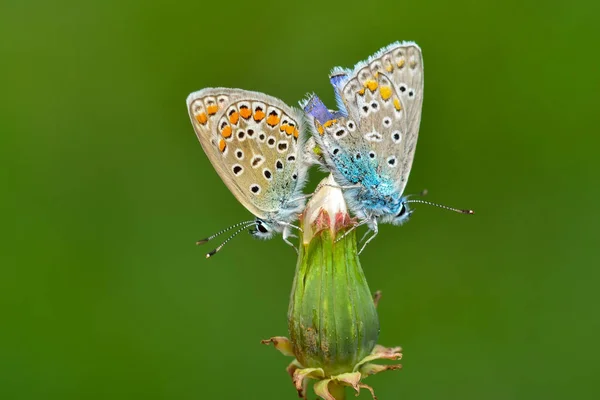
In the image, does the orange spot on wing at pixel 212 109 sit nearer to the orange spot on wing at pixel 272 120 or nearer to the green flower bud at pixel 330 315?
the orange spot on wing at pixel 272 120

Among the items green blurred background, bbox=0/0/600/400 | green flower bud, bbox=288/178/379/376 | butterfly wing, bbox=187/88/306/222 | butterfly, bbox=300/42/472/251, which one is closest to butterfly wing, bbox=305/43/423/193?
butterfly, bbox=300/42/472/251

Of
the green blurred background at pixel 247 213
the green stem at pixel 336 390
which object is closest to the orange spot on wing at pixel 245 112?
the green stem at pixel 336 390

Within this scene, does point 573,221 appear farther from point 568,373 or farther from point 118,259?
point 118,259

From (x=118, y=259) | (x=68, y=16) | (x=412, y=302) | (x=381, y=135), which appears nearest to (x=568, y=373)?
(x=412, y=302)

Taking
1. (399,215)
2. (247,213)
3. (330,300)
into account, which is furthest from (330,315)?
(247,213)

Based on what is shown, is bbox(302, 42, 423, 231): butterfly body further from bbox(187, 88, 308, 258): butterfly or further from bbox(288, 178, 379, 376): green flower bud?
bbox(288, 178, 379, 376): green flower bud

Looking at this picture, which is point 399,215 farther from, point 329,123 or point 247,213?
point 247,213
